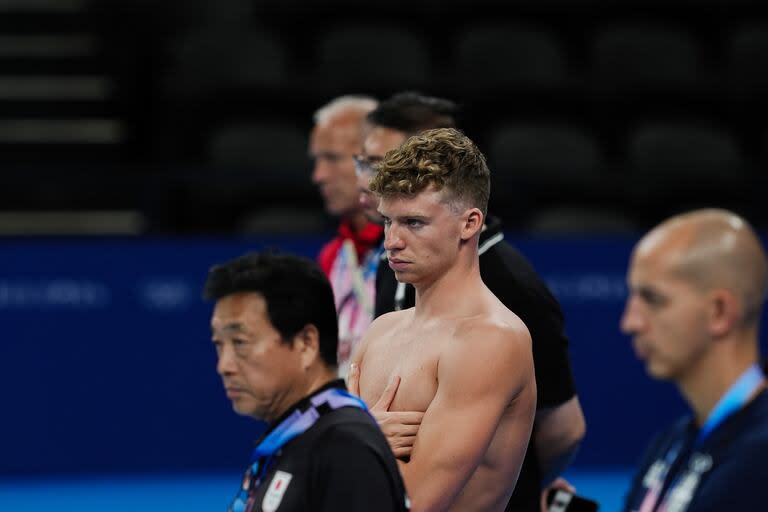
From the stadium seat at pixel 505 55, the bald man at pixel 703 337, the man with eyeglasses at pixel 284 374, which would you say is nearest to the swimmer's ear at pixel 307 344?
the man with eyeglasses at pixel 284 374

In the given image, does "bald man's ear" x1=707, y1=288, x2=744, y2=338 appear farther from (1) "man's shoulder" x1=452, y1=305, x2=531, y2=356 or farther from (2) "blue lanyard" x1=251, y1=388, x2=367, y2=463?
(2) "blue lanyard" x1=251, y1=388, x2=367, y2=463

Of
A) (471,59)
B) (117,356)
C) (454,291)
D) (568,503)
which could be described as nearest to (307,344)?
(454,291)

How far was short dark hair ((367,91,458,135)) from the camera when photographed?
4.19 m

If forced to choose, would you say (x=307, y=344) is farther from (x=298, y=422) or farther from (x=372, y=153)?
(x=372, y=153)

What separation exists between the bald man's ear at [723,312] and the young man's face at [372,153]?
150 cm

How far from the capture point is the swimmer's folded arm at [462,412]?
3168 mm

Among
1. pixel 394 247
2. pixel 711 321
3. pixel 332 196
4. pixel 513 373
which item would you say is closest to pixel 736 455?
pixel 711 321

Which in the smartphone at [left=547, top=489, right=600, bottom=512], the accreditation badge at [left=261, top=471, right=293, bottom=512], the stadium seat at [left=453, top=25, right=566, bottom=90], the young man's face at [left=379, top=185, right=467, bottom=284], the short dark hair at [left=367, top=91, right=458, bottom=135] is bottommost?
the smartphone at [left=547, top=489, right=600, bottom=512]

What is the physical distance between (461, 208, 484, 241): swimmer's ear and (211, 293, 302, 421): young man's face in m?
0.48

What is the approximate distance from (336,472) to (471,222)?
2.63 ft

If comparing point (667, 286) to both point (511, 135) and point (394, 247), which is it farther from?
point (511, 135)

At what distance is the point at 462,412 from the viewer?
126 inches

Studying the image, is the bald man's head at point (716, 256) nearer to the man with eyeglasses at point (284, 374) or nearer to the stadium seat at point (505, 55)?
the man with eyeglasses at point (284, 374)

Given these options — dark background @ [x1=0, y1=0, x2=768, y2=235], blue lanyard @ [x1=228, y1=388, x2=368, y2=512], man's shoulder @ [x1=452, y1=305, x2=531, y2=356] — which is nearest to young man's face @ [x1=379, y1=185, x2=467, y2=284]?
man's shoulder @ [x1=452, y1=305, x2=531, y2=356]
